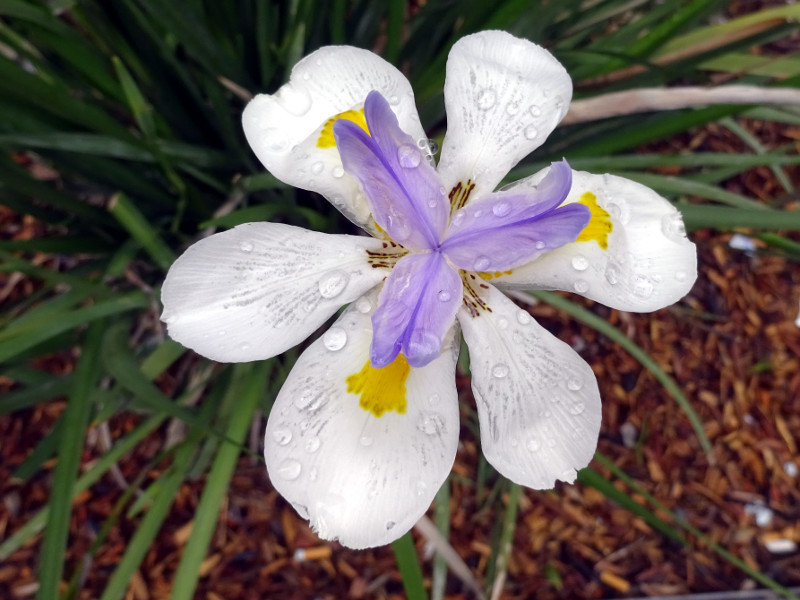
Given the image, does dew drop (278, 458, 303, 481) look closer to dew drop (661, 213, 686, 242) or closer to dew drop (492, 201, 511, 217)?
dew drop (492, 201, 511, 217)

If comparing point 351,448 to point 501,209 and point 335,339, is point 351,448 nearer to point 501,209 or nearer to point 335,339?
point 335,339

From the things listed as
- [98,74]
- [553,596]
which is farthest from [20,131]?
[553,596]

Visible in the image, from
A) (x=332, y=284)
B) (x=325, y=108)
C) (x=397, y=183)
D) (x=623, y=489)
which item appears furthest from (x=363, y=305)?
(x=623, y=489)

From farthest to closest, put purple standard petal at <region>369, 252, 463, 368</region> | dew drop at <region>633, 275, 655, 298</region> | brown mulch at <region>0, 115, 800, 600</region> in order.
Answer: brown mulch at <region>0, 115, 800, 600</region> < dew drop at <region>633, 275, 655, 298</region> < purple standard petal at <region>369, 252, 463, 368</region>

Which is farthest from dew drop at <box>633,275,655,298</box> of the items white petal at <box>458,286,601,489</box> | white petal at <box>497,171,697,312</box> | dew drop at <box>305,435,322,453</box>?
dew drop at <box>305,435,322,453</box>

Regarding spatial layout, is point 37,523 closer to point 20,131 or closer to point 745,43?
point 20,131

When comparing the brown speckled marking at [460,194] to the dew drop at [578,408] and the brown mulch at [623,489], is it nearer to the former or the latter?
the dew drop at [578,408]

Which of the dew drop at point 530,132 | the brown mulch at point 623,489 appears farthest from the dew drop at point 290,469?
the brown mulch at point 623,489
